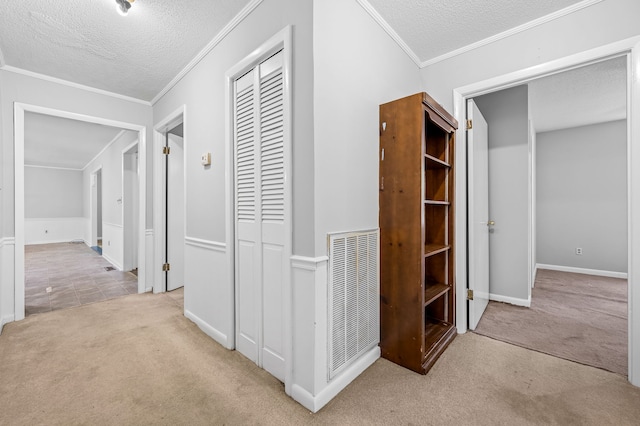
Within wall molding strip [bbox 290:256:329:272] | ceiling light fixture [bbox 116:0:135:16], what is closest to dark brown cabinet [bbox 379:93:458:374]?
wall molding strip [bbox 290:256:329:272]

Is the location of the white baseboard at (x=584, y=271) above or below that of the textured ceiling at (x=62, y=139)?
below

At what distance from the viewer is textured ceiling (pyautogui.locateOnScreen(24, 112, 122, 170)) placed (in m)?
4.34

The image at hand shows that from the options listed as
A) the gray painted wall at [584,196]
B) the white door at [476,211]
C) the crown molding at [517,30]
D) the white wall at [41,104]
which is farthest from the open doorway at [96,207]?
the gray painted wall at [584,196]

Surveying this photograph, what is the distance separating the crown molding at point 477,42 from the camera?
70.7 inches

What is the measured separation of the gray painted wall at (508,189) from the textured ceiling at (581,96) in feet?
1.27

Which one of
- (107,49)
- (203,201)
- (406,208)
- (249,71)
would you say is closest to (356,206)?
(406,208)

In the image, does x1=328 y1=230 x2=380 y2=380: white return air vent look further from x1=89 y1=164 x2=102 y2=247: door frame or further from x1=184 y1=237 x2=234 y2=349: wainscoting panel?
x1=89 y1=164 x2=102 y2=247: door frame

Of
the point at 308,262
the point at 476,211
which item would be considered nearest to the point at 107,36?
the point at 308,262

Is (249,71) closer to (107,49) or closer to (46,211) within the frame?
(107,49)

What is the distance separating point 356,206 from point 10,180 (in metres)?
3.36

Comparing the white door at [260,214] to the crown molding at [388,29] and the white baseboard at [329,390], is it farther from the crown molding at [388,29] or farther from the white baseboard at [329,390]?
the crown molding at [388,29]

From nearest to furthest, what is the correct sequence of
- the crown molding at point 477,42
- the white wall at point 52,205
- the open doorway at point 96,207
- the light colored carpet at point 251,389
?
1. the light colored carpet at point 251,389
2. the crown molding at point 477,42
3. the open doorway at point 96,207
4. the white wall at point 52,205

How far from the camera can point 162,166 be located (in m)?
3.37

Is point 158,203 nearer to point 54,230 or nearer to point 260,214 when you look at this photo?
point 260,214
